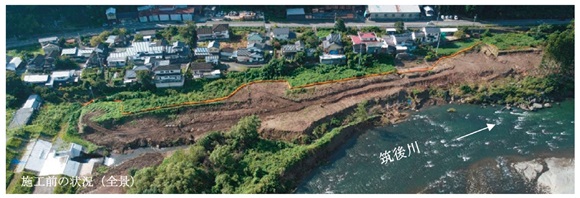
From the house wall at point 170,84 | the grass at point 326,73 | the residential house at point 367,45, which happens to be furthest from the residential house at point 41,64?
the residential house at point 367,45

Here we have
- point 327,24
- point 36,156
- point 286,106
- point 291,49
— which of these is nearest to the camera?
point 36,156

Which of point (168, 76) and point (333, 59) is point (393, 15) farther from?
point (168, 76)

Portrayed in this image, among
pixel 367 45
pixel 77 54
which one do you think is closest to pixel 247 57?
pixel 367 45

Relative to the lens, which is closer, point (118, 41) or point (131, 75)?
point (131, 75)

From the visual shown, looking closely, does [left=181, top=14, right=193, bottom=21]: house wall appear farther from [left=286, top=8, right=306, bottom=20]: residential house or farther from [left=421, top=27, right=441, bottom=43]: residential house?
[left=421, top=27, right=441, bottom=43]: residential house

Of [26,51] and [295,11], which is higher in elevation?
[295,11]

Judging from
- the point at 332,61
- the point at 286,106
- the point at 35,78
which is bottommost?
the point at 286,106

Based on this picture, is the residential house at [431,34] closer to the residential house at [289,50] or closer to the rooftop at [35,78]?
the residential house at [289,50]
